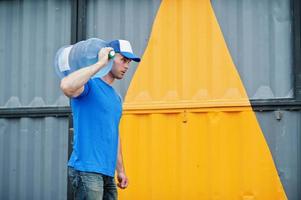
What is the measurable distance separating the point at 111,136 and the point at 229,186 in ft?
6.82

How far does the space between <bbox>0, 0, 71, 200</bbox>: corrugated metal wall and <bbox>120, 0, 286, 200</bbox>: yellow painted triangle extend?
848mm

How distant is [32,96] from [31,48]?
0.55 meters

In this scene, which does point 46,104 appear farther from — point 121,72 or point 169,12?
point 121,72

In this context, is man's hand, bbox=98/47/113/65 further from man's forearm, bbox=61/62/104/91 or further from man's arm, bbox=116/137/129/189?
man's arm, bbox=116/137/129/189

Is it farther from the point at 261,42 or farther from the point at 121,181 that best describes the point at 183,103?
the point at 121,181

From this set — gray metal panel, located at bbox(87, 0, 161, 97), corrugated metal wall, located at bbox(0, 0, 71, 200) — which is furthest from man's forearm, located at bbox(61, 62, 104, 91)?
corrugated metal wall, located at bbox(0, 0, 71, 200)

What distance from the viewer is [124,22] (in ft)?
21.1

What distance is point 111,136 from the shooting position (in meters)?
4.18

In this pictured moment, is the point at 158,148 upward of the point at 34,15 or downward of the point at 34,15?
downward

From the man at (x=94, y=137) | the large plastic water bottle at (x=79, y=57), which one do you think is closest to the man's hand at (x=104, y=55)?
the man at (x=94, y=137)

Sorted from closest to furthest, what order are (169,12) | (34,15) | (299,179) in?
(299,179), (169,12), (34,15)

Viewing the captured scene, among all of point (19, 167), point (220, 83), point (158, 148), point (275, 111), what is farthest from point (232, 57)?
point (19, 167)

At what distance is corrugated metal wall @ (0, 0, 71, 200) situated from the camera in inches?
257

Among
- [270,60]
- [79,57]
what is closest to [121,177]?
[79,57]
